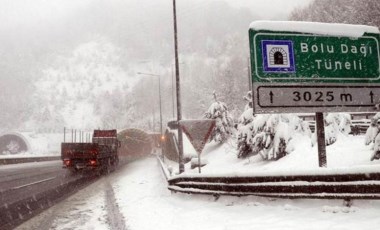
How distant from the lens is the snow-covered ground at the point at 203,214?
754 centimetres

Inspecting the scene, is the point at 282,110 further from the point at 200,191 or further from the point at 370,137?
the point at 370,137

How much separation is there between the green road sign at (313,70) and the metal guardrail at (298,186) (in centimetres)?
139

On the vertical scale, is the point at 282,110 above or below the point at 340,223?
above

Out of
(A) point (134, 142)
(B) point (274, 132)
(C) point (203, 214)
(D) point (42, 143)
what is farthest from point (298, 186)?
(D) point (42, 143)

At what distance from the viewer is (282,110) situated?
7.96 metres

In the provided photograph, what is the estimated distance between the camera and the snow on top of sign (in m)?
7.92

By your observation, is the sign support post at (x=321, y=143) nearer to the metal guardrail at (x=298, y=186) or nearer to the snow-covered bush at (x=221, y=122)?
the metal guardrail at (x=298, y=186)

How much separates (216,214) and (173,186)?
160 inches

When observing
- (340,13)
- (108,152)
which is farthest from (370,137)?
(340,13)

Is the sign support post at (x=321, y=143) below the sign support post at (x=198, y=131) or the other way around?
below

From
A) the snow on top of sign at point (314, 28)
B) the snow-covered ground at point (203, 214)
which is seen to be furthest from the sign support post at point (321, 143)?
the snow on top of sign at point (314, 28)

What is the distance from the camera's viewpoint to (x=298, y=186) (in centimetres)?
879

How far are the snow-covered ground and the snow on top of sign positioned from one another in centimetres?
322

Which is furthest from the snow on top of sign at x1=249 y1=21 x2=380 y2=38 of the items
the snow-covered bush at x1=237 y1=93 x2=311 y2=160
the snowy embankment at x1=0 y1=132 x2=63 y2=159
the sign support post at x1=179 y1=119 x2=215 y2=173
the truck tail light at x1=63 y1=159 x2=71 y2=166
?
the snowy embankment at x1=0 y1=132 x2=63 y2=159
